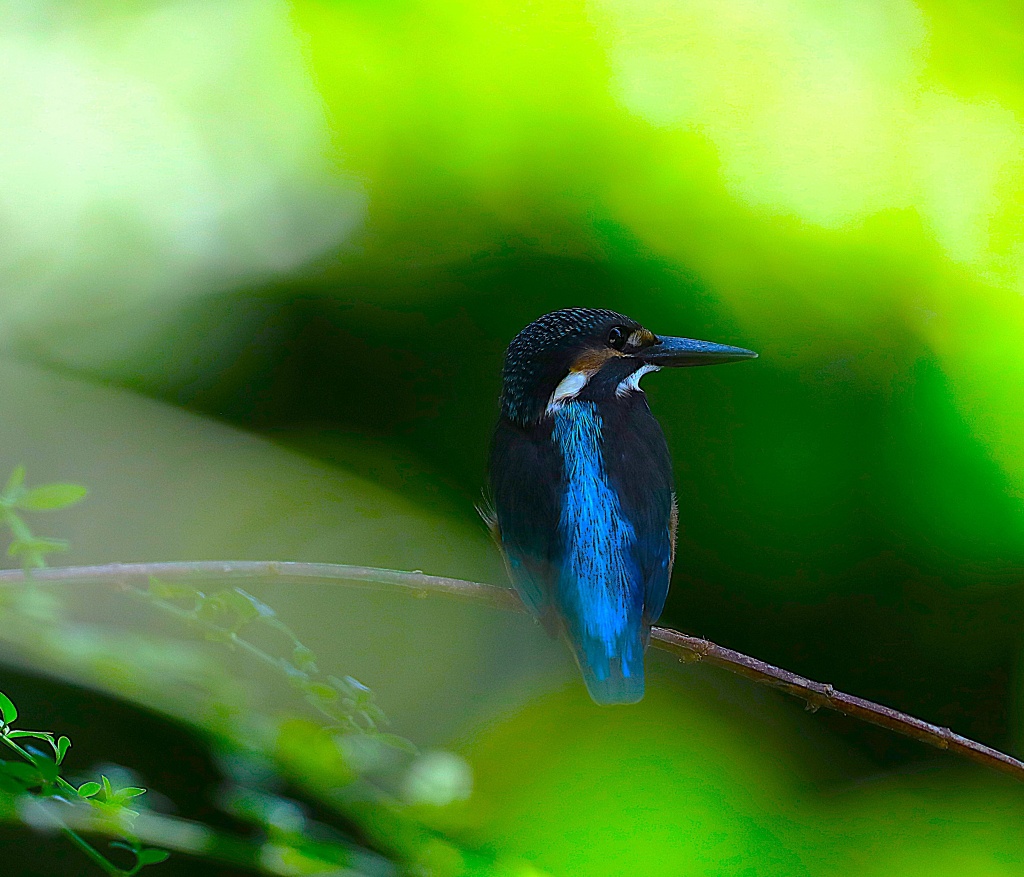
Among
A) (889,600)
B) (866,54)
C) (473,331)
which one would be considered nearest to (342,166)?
(473,331)

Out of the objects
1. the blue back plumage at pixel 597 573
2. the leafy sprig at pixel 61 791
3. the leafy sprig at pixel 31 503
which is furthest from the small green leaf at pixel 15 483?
the blue back plumage at pixel 597 573

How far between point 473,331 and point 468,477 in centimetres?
23

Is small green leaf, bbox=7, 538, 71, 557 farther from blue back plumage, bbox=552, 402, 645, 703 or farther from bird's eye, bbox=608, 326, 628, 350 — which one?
bird's eye, bbox=608, 326, 628, 350

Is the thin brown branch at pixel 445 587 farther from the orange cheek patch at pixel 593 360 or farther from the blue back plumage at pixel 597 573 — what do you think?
the orange cheek patch at pixel 593 360

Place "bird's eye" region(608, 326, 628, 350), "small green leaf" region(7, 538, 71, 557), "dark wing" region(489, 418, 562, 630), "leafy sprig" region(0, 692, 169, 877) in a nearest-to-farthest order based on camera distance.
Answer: "leafy sprig" region(0, 692, 169, 877) < "small green leaf" region(7, 538, 71, 557) < "dark wing" region(489, 418, 562, 630) < "bird's eye" region(608, 326, 628, 350)

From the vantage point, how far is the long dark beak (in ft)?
3.74

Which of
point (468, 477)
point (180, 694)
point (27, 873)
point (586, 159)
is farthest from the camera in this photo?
point (586, 159)

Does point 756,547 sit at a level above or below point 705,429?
below

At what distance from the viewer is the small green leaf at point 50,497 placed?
0.57m

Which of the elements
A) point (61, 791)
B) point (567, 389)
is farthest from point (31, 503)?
point (567, 389)

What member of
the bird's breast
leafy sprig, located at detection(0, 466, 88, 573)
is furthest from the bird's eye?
leafy sprig, located at detection(0, 466, 88, 573)

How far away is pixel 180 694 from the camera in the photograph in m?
0.68

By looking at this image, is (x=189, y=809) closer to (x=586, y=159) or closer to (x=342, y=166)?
(x=342, y=166)

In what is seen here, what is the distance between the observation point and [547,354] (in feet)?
3.73
